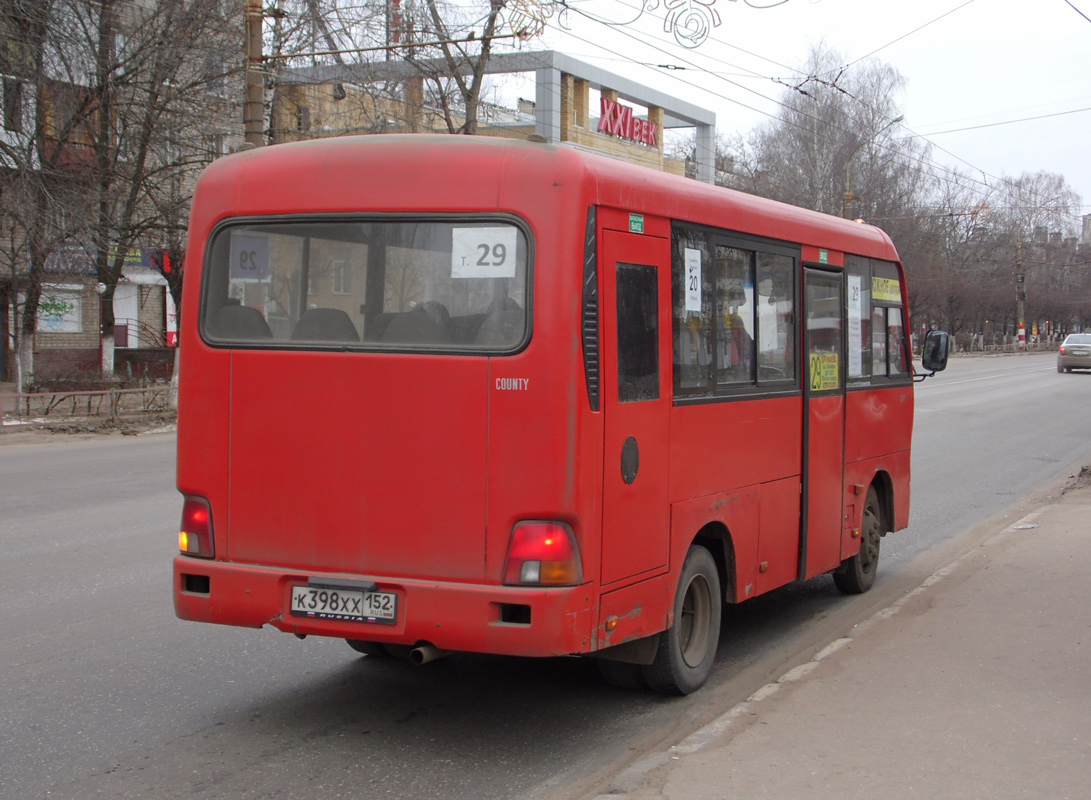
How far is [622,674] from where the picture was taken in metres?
5.68

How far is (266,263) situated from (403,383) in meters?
0.92

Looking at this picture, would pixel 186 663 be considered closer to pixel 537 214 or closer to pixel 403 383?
pixel 403 383

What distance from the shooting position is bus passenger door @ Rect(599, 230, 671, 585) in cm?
480

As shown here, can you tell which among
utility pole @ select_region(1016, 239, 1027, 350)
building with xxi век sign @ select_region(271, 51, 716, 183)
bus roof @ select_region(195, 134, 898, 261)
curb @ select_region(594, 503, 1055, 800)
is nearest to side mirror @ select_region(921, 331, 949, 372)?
curb @ select_region(594, 503, 1055, 800)

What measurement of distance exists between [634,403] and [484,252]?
0.91 m

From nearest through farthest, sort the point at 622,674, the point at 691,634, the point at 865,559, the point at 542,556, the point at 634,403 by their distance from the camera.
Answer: the point at 542,556
the point at 634,403
the point at 622,674
the point at 691,634
the point at 865,559

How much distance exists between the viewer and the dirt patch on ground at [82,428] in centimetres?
1916

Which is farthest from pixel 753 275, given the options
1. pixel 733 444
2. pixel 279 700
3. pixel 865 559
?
pixel 279 700


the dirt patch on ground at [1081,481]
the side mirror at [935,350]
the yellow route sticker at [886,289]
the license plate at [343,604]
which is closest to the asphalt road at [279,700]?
the license plate at [343,604]

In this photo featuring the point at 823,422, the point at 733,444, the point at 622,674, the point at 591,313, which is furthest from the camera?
the point at 823,422

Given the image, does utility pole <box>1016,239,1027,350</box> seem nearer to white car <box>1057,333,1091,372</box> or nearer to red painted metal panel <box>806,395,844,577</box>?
white car <box>1057,333,1091,372</box>

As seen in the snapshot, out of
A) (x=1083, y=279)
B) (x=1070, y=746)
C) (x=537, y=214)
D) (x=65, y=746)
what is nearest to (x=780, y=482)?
(x=1070, y=746)

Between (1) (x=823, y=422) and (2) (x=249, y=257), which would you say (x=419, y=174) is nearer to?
(2) (x=249, y=257)

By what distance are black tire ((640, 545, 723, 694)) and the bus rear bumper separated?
2.93 ft
